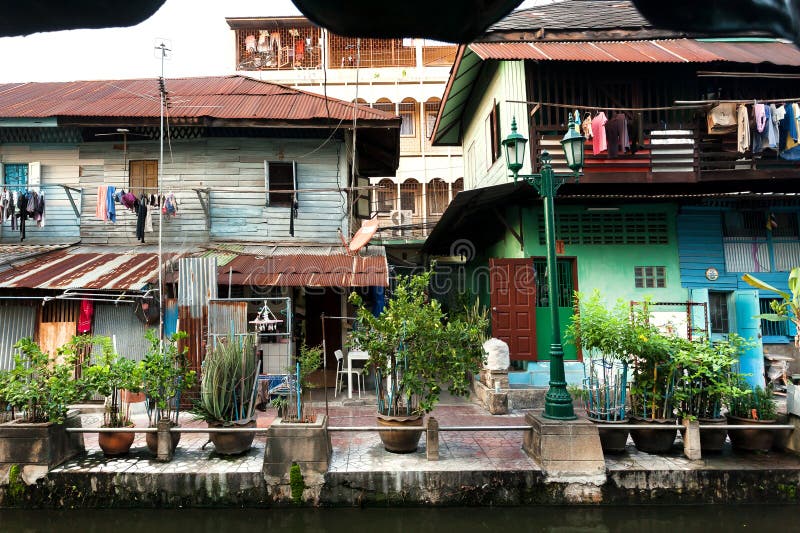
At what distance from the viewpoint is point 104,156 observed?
12133 mm

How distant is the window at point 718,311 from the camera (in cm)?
1138

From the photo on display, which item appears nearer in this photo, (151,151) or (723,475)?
(723,475)

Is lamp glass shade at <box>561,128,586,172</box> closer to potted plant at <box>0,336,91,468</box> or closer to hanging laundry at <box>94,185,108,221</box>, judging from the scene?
potted plant at <box>0,336,91,468</box>

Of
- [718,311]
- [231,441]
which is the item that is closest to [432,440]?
[231,441]

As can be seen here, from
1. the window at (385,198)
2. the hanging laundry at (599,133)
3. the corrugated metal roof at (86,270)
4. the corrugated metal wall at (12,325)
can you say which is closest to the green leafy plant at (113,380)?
the corrugated metal roof at (86,270)

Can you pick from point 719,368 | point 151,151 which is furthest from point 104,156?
point 719,368

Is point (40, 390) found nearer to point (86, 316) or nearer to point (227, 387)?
point (227, 387)


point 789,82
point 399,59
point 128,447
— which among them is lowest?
point 128,447

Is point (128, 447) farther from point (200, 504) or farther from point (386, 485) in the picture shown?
point (386, 485)

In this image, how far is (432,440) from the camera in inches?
256

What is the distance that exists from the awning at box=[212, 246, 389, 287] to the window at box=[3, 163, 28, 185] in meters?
5.96

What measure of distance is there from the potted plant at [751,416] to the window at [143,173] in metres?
13.3

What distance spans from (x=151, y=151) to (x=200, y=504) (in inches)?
374

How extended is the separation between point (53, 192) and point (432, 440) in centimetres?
1194
